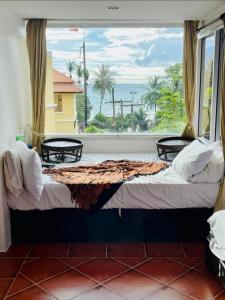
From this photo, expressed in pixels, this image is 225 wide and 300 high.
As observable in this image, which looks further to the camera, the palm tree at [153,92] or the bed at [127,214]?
the palm tree at [153,92]

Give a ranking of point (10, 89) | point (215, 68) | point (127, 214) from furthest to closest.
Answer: point (215, 68) → point (10, 89) → point (127, 214)

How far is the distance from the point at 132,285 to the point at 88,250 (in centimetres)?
69

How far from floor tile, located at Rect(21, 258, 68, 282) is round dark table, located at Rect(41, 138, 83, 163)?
142 cm

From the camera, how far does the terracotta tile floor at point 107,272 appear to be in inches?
104

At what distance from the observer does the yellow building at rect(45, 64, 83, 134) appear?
485 centimetres

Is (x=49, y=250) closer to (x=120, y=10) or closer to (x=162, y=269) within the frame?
(x=162, y=269)

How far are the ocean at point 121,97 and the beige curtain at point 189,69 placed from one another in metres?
0.56

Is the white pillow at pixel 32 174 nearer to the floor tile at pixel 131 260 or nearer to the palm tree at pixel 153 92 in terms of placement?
the floor tile at pixel 131 260

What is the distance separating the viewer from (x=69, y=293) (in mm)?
2645

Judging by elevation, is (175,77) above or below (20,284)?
above

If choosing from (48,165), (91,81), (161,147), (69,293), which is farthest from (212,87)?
(69,293)

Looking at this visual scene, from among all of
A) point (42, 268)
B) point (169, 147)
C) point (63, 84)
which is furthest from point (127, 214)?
point (63, 84)

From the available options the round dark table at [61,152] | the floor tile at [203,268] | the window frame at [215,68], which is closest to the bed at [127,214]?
the floor tile at [203,268]

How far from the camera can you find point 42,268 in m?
3.01
